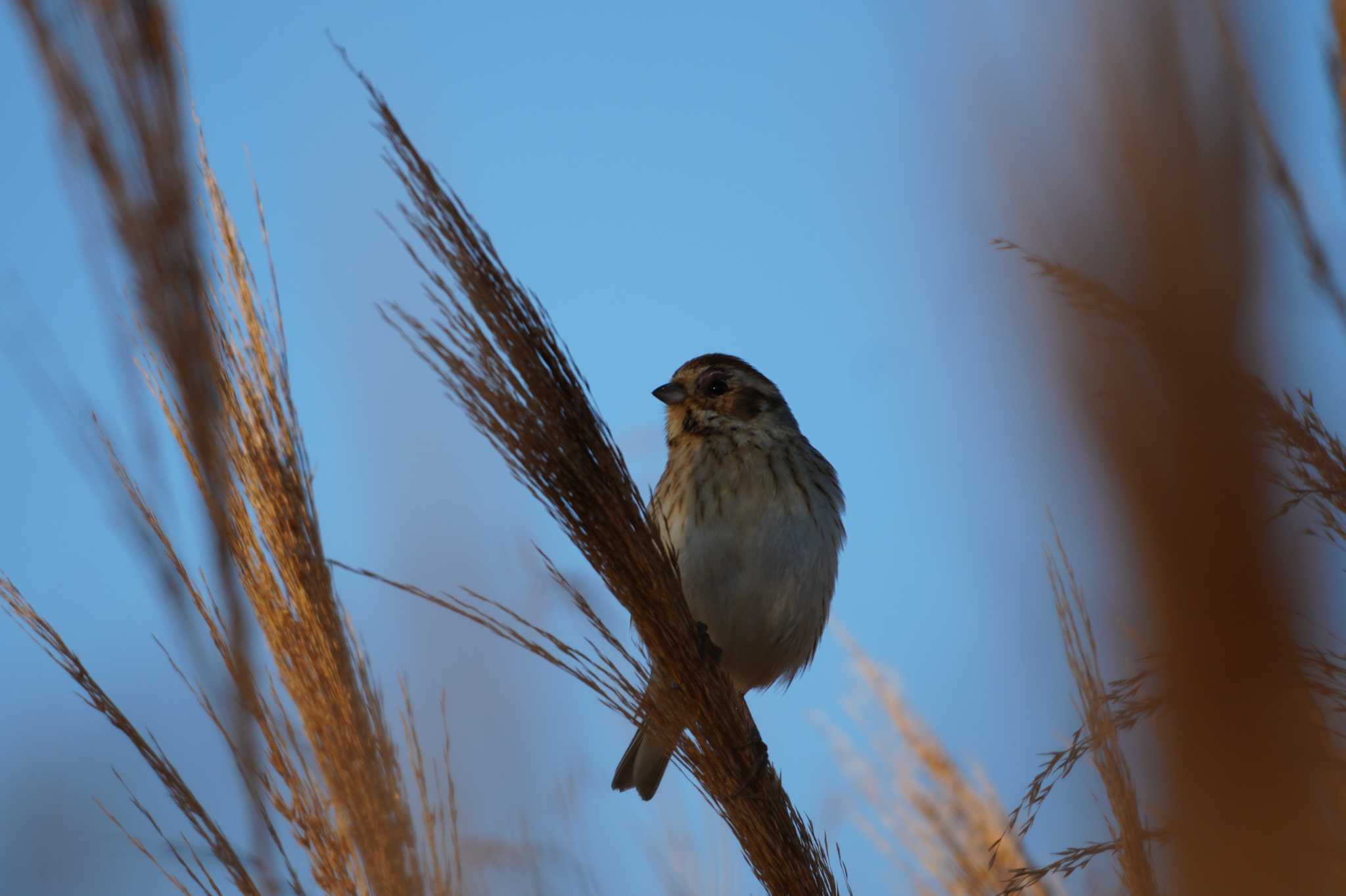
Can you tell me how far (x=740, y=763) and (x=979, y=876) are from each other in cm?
52

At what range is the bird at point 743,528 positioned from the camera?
3914 millimetres

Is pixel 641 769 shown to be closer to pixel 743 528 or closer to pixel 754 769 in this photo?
pixel 743 528

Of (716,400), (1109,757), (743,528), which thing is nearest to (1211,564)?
(1109,757)

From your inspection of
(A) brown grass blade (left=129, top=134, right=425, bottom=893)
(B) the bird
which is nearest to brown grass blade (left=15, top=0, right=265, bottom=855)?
(A) brown grass blade (left=129, top=134, right=425, bottom=893)

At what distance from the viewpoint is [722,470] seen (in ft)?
13.1

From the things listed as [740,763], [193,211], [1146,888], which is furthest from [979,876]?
[193,211]

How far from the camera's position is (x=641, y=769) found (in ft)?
13.5

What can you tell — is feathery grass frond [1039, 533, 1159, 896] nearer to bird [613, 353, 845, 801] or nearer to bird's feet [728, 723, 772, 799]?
bird's feet [728, 723, 772, 799]

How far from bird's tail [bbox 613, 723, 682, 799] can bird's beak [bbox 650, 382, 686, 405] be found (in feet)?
3.70

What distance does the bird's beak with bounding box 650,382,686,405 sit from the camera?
4.24 metres

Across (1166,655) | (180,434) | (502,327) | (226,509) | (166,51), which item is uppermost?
(502,327)

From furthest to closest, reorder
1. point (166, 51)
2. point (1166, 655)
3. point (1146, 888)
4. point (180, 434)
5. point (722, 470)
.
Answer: point (722, 470), point (180, 434), point (1146, 888), point (166, 51), point (1166, 655)

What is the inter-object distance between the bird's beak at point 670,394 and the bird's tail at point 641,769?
1128 millimetres

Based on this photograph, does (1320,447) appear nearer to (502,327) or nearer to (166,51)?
(502,327)
